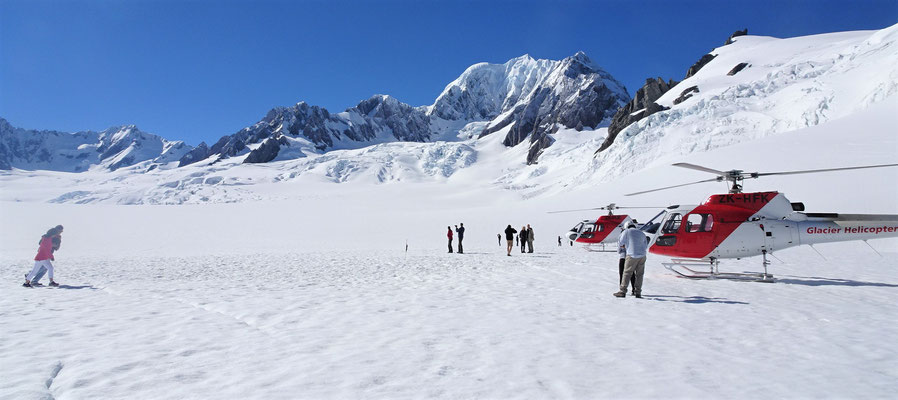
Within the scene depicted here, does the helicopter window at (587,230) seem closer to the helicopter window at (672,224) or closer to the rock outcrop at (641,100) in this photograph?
the helicopter window at (672,224)

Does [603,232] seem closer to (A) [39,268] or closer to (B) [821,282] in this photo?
(B) [821,282]

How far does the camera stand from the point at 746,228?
1009 cm

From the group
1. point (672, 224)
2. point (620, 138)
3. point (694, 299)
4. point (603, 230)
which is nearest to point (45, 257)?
point (694, 299)

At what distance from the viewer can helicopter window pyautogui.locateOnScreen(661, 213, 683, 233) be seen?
10625 mm

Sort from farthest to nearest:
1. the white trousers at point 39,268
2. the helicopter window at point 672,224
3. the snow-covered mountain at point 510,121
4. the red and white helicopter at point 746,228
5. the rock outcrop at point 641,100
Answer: the snow-covered mountain at point 510,121
the rock outcrop at point 641,100
the helicopter window at point 672,224
the white trousers at point 39,268
the red and white helicopter at point 746,228

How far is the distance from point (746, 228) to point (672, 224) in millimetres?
1595

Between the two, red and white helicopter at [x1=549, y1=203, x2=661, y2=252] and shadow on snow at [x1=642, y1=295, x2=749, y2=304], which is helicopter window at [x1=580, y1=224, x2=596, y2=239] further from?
shadow on snow at [x1=642, y1=295, x2=749, y2=304]

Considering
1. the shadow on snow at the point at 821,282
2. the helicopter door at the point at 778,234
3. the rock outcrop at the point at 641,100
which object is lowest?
the shadow on snow at the point at 821,282

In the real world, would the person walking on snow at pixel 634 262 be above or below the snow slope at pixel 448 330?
above

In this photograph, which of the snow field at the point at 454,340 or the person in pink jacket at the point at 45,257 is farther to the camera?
the person in pink jacket at the point at 45,257

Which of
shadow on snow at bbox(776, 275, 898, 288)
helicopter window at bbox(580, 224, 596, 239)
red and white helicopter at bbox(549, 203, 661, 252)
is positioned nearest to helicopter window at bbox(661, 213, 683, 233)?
shadow on snow at bbox(776, 275, 898, 288)

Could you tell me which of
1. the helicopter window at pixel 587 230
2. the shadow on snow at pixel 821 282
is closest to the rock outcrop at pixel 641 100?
the helicopter window at pixel 587 230

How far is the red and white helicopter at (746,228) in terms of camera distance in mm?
9516

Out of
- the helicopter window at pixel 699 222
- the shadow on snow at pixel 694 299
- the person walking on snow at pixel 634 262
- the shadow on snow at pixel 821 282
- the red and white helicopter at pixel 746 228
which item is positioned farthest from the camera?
the helicopter window at pixel 699 222
